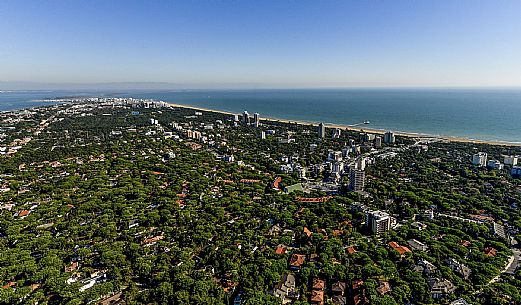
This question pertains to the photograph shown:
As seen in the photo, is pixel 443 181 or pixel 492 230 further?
pixel 443 181

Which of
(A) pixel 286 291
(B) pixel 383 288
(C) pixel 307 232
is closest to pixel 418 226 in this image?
(C) pixel 307 232

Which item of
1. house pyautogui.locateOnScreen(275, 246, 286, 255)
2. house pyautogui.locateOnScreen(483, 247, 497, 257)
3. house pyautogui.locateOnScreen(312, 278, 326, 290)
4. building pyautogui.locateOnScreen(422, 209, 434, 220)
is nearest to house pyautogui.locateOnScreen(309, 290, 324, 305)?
house pyautogui.locateOnScreen(312, 278, 326, 290)

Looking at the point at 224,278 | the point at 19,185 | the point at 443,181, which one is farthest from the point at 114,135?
the point at 443,181

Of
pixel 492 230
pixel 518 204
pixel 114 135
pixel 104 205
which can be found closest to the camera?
pixel 492 230

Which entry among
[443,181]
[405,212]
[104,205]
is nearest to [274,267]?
[405,212]

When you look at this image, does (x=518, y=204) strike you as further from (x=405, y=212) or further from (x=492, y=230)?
(x=405, y=212)

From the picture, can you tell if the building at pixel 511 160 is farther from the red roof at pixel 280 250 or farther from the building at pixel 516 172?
the red roof at pixel 280 250

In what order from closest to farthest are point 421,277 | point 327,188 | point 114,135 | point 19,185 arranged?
1. point 421,277
2. point 19,185
3. point 327,188
4. point 114,135
